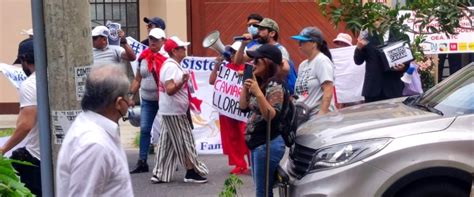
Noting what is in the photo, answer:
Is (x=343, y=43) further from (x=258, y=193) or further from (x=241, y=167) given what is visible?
(x=258, y=193)

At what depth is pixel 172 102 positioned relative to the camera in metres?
8.87

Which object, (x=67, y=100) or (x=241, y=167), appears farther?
(x=241, y=167)

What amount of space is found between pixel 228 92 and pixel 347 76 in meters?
2.23

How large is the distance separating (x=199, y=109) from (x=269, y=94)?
456 cm

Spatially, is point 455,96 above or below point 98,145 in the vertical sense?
below

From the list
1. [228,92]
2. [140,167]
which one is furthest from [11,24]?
[228,92]

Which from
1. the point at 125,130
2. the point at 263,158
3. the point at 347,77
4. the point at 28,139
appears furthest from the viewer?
the point at 125,130

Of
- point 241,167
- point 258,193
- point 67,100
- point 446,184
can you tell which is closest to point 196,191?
point 241,167

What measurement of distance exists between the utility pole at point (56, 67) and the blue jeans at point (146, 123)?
492 cm

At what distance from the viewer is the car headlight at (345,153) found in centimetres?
591

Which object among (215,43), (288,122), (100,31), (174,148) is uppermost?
(100,31)

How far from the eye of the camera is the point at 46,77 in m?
4.62

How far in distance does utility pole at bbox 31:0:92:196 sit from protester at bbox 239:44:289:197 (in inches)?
75.7

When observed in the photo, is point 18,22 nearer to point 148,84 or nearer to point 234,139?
point 148,84
